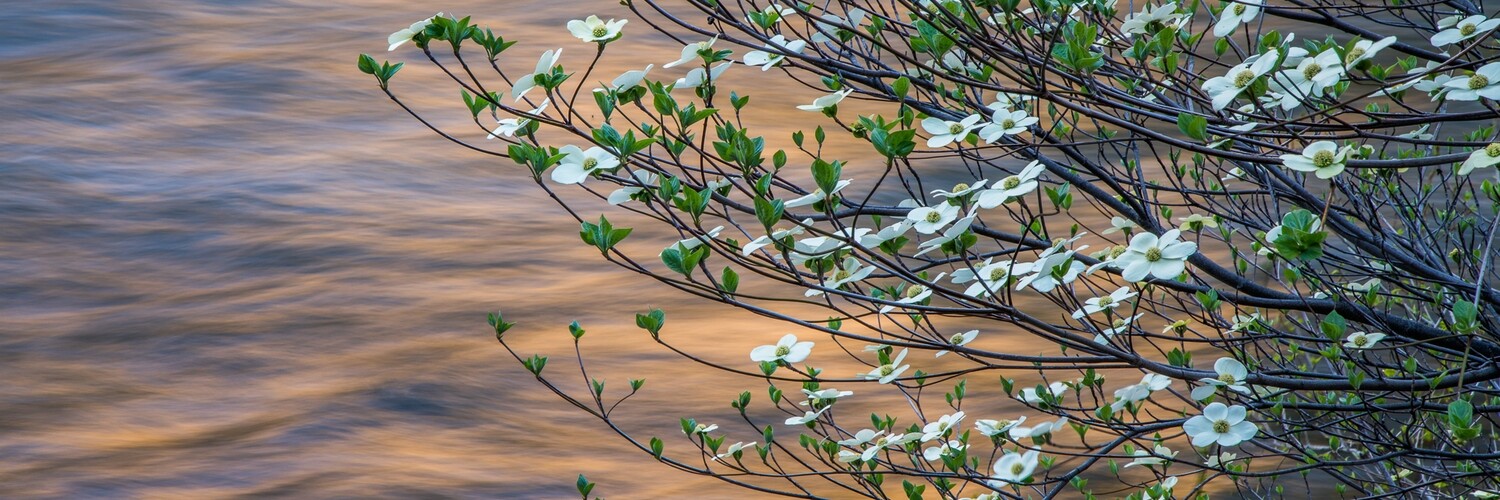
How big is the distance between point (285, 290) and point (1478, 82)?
3.13m

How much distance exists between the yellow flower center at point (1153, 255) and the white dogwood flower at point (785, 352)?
1.20ft

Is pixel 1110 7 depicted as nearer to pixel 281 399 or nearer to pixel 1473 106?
pixel 281 399

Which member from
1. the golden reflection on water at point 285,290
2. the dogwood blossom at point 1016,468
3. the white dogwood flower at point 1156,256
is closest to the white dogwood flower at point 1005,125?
the white dogwood flower at point 1156,256

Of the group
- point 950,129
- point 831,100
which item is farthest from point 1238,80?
point 831,100

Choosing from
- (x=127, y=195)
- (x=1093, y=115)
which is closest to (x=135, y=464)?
(x=127, y=195)

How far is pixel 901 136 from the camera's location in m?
0.97

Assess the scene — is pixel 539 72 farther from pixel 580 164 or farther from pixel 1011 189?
pixel 1011 189

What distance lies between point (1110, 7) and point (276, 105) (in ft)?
12.5

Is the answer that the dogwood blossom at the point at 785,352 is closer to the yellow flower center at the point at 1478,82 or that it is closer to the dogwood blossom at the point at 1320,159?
the dogwood blossom at the point at 1320,159

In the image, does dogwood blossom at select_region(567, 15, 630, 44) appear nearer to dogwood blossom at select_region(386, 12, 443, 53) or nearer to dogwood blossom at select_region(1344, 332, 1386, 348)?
dogwood blossom at select_region(386, 12, 443, 53)

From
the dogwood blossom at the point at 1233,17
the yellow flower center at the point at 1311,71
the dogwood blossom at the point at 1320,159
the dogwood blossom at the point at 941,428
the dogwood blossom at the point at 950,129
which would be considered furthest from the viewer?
the dogwood blossom at the point at 941,428

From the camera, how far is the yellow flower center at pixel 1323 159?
33.7 inches

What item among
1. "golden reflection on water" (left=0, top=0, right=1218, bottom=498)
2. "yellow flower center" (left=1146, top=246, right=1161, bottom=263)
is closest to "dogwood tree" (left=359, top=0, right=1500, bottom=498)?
"yellow flower center" (left=1146, top=246, right=1161, bottom=263)

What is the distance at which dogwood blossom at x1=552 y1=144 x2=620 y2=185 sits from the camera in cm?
104
